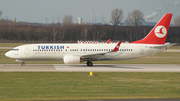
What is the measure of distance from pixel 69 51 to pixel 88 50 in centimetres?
313

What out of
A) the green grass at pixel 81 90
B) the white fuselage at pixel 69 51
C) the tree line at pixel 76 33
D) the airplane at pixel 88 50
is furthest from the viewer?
the tree line at pixel 76 33

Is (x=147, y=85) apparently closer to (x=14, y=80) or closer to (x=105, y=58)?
(x=14, y=80)

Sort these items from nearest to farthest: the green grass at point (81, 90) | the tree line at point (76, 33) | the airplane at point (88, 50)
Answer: the green grass at point (81, 90) → the airplane at point (88, 50) → the tree line at point (76, 33)

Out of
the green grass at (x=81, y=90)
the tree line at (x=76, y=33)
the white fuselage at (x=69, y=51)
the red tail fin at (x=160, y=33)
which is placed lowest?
the green grass at (x=81, y=90)

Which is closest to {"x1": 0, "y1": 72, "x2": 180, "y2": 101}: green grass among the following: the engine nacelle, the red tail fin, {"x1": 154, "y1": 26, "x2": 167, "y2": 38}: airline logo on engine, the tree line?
the engine nacelle

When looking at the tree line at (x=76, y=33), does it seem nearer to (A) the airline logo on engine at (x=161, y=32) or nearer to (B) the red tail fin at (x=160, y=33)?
(B) the red tail fin at (x=160, y=33)

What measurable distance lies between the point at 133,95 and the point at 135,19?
159m

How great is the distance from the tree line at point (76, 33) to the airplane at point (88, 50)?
80228mm

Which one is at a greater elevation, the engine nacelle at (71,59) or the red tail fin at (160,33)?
the red tail fin at (160,33)

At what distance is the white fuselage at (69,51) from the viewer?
122 feet

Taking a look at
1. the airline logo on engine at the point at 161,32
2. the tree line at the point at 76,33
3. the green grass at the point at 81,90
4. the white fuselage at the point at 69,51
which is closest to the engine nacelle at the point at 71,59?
the white fuselage at the point at 69,51

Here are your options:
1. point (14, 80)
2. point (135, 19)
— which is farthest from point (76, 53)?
point (135, 19)

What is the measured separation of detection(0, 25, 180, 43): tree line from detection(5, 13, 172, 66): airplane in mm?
80228

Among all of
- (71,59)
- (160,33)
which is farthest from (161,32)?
(71,59)
